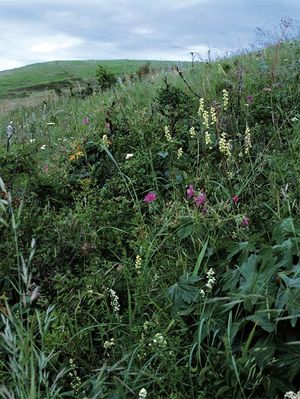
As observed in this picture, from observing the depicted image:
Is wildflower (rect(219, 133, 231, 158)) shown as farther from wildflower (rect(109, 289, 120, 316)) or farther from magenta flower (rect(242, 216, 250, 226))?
wildflower (rect(109, 289, 120, 316))

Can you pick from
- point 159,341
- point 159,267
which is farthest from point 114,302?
point 159,341

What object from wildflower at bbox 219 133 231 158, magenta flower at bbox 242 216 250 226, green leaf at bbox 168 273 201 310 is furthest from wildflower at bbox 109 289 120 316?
wildflower at bbox 219 133 231 158

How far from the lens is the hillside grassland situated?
208 cm

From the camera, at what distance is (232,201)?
3.14 metres

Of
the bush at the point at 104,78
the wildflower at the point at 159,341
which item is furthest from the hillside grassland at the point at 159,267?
the bush at the point at 104,78

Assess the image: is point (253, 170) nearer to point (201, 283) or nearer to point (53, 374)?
point (201, 283)

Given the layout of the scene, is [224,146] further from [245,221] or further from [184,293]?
[184,293]

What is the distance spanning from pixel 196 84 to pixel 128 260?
4.75 meters

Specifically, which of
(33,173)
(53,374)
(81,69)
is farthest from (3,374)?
(81,69)

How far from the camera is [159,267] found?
2949mm

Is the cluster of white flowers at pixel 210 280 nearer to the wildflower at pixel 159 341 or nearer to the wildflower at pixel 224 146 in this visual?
the wildflower at pixel 159 341

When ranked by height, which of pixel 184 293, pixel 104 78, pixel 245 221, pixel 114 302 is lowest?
pixel 114 302

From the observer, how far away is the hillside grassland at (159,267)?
81.7 inches

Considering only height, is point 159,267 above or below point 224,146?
below
